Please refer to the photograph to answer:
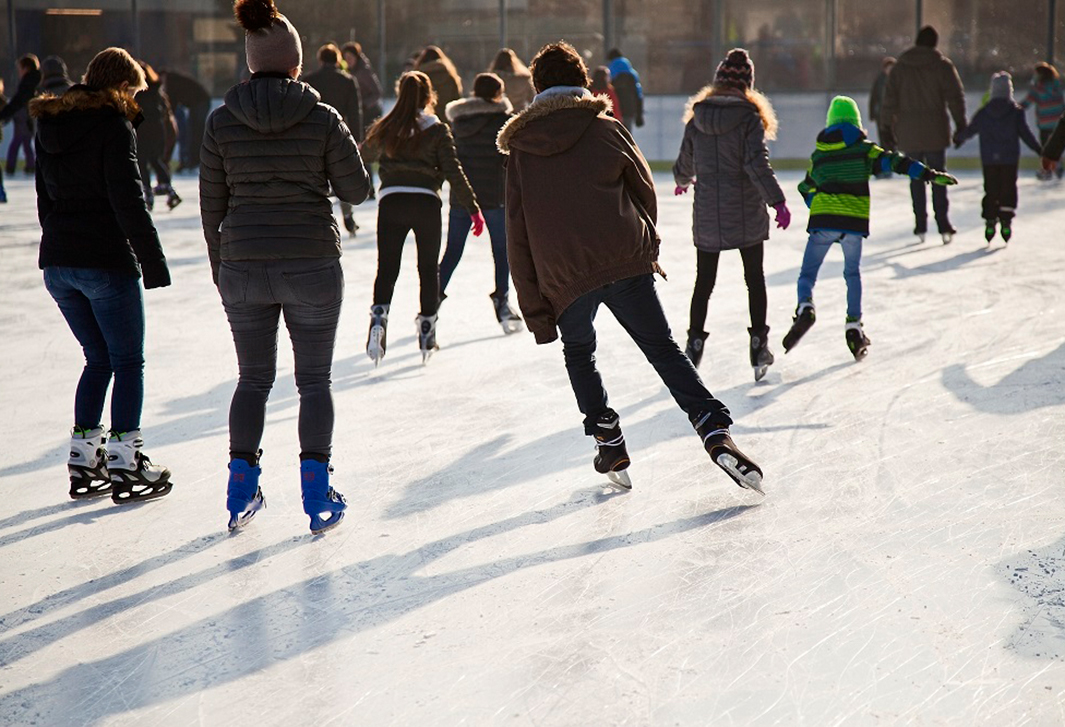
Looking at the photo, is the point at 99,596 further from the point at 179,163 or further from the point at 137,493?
the point at 179,163

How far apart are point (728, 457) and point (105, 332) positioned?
2.03 metres

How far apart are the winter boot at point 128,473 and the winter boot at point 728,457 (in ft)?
5.92

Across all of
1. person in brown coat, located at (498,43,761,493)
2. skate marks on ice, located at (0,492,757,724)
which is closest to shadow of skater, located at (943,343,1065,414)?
person in brown coat, located at (498,43,761,493)

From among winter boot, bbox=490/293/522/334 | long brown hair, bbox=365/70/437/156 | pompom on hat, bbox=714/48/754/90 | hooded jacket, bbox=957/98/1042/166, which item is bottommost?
winter boot, bbox=490/293/522/334

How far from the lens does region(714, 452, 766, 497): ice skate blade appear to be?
427cm

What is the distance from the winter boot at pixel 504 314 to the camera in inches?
295

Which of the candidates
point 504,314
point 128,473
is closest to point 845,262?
point 504,314

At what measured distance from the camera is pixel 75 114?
4.19 metres

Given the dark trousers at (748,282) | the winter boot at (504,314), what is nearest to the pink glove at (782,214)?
the dark trousers at (748,282)

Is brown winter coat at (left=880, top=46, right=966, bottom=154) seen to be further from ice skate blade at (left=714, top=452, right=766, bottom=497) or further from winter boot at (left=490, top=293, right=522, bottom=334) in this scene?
ice skate blade at (left=714, top=452, right=766, bottom=497)

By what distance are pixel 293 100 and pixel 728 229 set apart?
265 centimetres

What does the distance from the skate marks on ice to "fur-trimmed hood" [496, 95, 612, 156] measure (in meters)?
1.16

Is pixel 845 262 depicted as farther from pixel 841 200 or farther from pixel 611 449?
pixel 611 449

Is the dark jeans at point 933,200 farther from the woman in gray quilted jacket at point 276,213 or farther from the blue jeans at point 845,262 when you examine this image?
the woman in gray quilted jacket at point 276,213
